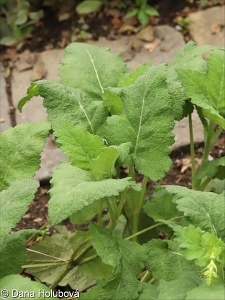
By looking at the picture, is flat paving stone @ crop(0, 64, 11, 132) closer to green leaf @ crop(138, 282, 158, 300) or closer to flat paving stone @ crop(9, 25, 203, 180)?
flat paving stone @ crop(9, 25, 203, 180)

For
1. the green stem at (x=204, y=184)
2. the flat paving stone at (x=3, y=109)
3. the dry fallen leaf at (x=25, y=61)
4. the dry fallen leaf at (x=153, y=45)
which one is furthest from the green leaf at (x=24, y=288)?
the dry fallen leaf at (x=153, y=45)

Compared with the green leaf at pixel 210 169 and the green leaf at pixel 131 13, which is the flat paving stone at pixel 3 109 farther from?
the green leaf at pixel 210 169

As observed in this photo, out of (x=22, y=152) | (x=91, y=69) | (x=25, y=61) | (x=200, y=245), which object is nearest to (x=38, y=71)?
(x=25, y=61)

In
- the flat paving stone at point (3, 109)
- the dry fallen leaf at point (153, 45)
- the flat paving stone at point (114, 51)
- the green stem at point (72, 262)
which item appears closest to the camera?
the green stem at point (72, 262)

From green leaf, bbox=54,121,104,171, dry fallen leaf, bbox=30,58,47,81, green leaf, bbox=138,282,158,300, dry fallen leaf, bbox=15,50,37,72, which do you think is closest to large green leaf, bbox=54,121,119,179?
green leaf, bbox=54,121,104,171

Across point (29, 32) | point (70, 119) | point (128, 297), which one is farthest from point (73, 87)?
point (29, 32)

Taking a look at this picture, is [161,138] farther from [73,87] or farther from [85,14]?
[85,14]

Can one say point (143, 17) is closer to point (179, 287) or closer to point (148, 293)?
point (148, 293)
